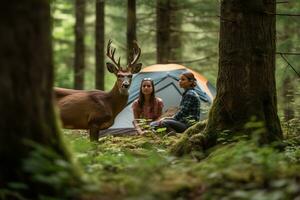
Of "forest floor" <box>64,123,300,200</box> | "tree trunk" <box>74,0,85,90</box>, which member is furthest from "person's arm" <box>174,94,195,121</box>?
"tree trunk" <box>74,0,85,90</box>

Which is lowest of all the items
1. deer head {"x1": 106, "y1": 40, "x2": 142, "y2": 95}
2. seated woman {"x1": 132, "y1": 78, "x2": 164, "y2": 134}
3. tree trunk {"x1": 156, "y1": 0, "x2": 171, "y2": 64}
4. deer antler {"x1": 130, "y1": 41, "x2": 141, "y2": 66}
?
seated woman {"x1": 132, "y1": 78, "x2": 164, "y2": 134}

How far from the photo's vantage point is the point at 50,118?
13.4 feet

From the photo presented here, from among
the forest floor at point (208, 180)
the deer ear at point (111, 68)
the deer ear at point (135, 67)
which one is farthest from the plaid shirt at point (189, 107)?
the forest floor at point (208, 180)

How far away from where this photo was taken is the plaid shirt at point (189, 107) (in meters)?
9.61

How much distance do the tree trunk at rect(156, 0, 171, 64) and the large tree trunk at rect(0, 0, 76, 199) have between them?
12349mm

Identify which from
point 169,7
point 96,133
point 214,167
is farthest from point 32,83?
point 169,7

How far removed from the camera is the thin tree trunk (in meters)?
6.89

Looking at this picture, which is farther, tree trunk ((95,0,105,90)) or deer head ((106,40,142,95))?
tree trunk ((95,0,105,90))

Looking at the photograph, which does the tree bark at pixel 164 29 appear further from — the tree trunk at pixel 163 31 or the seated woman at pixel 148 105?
the seated woman at pixel 148 105

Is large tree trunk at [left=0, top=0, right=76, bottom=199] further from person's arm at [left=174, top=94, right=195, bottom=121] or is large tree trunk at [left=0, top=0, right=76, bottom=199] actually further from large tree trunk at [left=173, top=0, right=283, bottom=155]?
person's arm at [left=174, top=94, right=195, bottom=121]

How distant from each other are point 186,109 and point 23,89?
6.13 m

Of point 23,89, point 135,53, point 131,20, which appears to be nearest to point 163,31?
point 131,20

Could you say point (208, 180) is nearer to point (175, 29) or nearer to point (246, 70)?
point (246, 70)

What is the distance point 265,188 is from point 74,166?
50.7 inches
